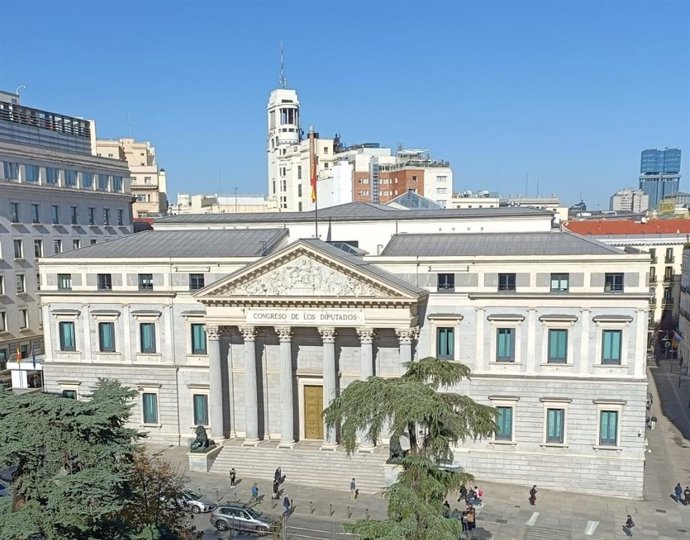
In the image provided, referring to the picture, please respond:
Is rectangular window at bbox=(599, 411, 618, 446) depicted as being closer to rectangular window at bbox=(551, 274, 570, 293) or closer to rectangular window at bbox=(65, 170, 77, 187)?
rectangular window at bbox=(551, 274, 570, 293)

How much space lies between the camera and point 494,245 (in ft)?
168

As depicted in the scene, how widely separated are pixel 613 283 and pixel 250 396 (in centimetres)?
2888

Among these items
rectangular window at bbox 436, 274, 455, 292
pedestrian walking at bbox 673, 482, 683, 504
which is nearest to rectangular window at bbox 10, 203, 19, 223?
rectangular window at bbox 436, 274, 455, 292

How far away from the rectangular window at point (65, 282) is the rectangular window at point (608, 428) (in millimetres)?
44065

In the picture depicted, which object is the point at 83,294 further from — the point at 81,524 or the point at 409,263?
the point at 81,524

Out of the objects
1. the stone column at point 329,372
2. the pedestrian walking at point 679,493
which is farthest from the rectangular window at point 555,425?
the stone column at point 329,372

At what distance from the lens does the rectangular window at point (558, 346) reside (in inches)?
1839

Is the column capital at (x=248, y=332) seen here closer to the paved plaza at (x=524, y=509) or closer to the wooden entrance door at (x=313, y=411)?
the wooden entrance door at (x=313, y=411)

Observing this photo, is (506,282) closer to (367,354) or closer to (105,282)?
(367,354)

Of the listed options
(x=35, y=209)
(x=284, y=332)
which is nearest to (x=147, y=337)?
(x=284, y=332)

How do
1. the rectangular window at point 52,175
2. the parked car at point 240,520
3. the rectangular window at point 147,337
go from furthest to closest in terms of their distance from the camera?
the rectangular window at point 52,175 < the rectangular window at point 147,337 < the parked car at point 240,520

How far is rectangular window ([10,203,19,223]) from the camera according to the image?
6488cm

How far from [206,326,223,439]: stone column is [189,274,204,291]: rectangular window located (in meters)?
4.00

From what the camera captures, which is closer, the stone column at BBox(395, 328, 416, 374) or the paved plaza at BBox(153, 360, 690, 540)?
the paved plaza at BBox(153, 360, 690, 540)
